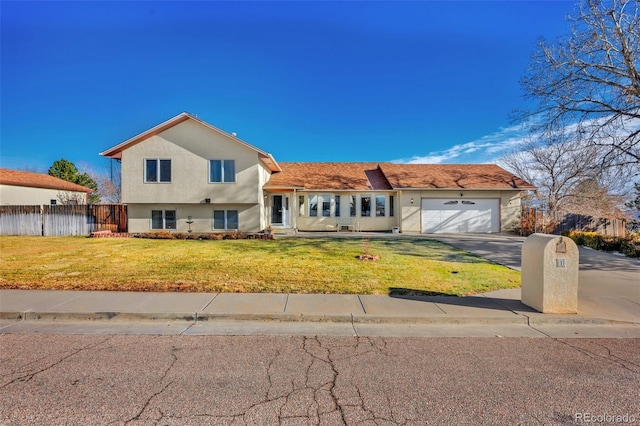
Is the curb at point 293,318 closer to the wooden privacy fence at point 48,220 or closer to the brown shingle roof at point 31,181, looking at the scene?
the wooden privacy fence at point 48,220

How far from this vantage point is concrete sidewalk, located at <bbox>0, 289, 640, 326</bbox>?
5377mm

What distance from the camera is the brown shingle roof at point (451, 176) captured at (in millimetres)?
20702

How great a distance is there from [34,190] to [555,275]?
36.8 metres

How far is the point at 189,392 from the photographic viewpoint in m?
3.16

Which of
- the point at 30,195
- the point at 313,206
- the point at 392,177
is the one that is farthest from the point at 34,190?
the point at 392,177

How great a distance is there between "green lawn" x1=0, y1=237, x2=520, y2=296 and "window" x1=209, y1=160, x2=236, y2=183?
731 centimetres

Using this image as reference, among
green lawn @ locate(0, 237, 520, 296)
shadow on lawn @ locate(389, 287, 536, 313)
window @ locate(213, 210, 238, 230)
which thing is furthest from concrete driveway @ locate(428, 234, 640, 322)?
window @ locate(213, 210, 238, 230)

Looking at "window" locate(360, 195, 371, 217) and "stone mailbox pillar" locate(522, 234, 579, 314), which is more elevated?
"window" locate(360, 195, 371, 217)

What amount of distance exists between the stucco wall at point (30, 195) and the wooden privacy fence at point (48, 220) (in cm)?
945

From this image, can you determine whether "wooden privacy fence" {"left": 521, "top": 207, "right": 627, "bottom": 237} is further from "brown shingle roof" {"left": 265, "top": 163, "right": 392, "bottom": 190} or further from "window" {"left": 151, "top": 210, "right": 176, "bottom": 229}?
"window" {"left": 151, "top": 210, "right": 176, "bottom": 229}

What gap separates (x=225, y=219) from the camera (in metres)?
19.5

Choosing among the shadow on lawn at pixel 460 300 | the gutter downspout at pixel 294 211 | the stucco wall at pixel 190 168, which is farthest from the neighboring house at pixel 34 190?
the shadow on lawn at pixel 460 300

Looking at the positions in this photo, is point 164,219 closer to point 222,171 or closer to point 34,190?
point 222,171

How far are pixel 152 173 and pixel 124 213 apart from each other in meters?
3.39
